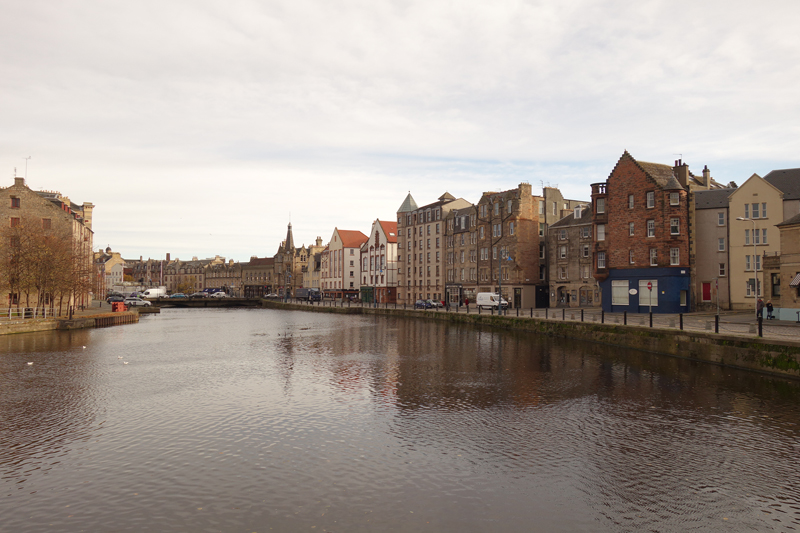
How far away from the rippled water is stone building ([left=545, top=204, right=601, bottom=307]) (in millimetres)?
39645

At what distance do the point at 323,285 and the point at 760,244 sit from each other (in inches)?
4284

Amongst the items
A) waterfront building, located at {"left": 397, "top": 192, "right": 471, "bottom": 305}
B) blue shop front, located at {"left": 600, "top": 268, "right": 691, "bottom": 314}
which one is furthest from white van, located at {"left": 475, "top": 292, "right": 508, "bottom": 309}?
waterfront building, located at {"left": 397, "top": 192, "right": 471, "bottom": 305}

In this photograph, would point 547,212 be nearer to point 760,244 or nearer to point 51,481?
point 760,244

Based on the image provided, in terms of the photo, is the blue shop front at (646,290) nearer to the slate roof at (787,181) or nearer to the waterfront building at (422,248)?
the slate roof at (787,181)

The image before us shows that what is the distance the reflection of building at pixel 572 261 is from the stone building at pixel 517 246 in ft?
8.58

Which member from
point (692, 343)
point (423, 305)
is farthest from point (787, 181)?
point (423, 305)

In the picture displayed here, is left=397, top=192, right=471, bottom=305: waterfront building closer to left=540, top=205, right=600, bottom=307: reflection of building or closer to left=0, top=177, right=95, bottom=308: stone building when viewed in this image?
left=540, top=205, right=600, bottom=307: reflection of building

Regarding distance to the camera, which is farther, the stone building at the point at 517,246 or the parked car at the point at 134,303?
the parked car at the point at 134,303

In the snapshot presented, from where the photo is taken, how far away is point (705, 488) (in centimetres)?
1232

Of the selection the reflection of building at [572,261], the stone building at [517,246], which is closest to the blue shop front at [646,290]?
the reflection of building at [572,261]

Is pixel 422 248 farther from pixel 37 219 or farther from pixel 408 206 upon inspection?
pixel 37 219

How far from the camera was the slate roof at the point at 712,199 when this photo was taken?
175 ft

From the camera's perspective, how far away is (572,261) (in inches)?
2744

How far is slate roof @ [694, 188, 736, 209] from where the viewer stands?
175ft
